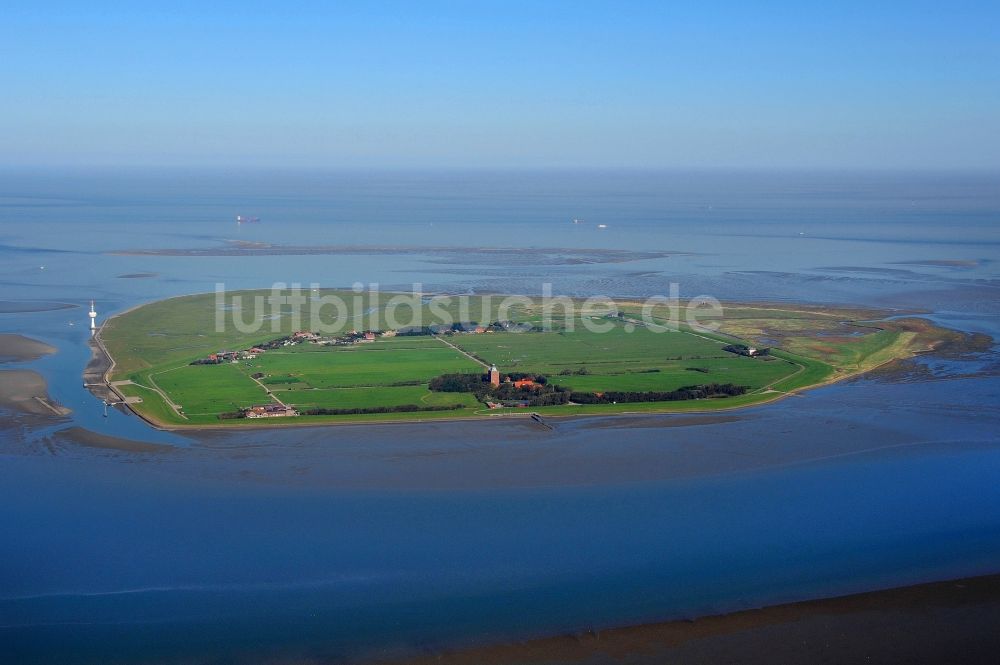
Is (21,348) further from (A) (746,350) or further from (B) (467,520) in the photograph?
(A) (746,350)

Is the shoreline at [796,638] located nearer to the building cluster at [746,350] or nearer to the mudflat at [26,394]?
the mudflat at [26,394]

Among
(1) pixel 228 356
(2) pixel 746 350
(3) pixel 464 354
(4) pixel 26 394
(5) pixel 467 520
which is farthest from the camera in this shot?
(2) pixel 746 350

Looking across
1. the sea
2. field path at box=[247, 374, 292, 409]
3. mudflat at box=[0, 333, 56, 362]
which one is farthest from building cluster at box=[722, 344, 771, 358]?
mudflat at box=[0, 333, 56, 362]

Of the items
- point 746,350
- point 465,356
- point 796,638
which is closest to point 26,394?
point 465,356

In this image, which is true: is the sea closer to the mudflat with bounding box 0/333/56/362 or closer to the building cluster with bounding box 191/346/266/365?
the mudflat with bounding box 0/333/56/362

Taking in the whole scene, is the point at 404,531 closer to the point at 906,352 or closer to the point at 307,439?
the point at 307,439

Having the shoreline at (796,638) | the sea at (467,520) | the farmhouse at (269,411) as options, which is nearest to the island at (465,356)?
the farmhouse at (269,411)
